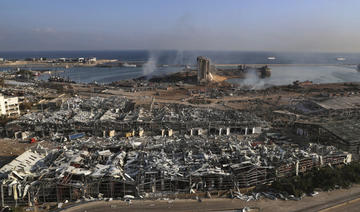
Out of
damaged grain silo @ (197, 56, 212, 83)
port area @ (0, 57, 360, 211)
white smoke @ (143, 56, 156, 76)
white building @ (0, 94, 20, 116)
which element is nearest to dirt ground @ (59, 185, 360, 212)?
port area @ (0, 57, 360, 211)

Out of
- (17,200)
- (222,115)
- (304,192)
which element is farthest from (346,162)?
(17,200)

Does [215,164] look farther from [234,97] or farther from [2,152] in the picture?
[234,97]

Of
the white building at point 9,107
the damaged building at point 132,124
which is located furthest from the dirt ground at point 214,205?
the white building at point 9,107

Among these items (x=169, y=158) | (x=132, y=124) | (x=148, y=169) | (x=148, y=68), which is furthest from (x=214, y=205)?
(x=148, y=68)

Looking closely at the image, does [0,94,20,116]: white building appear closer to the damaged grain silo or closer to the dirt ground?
the dirt ground

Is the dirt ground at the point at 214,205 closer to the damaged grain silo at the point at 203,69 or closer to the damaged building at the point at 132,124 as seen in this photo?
the damaged building at the point at 132,124

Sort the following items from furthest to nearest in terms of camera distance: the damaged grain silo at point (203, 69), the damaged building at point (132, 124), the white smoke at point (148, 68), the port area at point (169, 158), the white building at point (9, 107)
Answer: the white smoke at point (148, 68)
the damaged grain silo at point (203, 69)
the white building at point (9, 107)
the damaged building at point (132, 124)
the port area at point (169, 158)

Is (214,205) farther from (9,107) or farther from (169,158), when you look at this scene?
(9,107)
